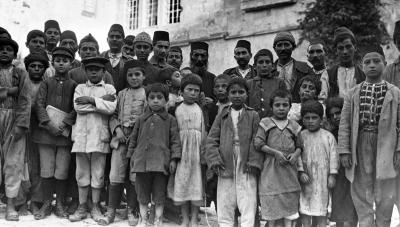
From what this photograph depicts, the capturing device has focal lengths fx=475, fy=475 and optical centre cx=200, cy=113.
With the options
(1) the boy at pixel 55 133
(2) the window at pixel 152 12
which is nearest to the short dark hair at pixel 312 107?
(1) the boy at pixel 55 133

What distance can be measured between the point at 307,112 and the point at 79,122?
2.52 metres

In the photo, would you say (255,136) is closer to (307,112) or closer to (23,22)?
(307,112)

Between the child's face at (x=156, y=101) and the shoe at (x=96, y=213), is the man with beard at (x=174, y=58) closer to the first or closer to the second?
the child's face at (x=156, y=101)

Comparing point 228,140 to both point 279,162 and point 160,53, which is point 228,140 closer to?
point 279,162

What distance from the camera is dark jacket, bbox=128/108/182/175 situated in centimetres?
501

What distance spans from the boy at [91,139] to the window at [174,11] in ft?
27.5

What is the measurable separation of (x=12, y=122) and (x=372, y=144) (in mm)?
3793

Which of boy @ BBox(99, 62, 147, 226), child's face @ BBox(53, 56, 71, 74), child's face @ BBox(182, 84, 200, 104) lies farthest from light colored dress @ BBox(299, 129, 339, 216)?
child's face @ BBox(53, 56, 71, 74)

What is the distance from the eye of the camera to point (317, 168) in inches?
186

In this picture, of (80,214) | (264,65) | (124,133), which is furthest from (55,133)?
(264,65)

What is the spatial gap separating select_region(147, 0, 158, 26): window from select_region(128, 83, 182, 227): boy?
930cm

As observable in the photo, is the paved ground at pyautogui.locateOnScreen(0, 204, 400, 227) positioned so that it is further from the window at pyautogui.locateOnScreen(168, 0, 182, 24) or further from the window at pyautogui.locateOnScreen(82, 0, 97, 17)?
the window at pyautogui.locateOnScreen(82, 0, 97, 17)

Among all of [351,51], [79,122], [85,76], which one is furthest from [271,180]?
[85,76]

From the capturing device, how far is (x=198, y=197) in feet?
16.7
